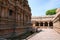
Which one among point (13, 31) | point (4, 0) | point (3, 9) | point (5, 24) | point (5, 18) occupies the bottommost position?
point (13, 31)

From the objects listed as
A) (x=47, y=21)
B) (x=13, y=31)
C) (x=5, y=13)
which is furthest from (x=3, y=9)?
(x=47, y=21)

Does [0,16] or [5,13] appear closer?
[0,16]

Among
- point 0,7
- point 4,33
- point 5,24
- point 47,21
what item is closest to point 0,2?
point 0,7

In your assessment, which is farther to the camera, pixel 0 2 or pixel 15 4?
pixel 15 4

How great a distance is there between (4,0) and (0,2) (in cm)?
76

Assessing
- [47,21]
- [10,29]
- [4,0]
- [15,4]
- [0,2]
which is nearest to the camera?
[0,2]

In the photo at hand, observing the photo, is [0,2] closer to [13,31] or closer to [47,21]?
[13,31]

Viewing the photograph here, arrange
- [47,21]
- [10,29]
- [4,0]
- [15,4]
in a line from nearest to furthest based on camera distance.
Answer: [4,0] → [10,29] → [15,4] → [47,21]

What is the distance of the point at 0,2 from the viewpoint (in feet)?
31.4

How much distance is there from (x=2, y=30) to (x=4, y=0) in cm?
318

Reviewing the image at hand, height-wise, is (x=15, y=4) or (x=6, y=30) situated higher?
(x=15, y=4)

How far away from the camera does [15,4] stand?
44.2 ft

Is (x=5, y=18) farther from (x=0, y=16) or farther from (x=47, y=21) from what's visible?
(x=47, y=21)

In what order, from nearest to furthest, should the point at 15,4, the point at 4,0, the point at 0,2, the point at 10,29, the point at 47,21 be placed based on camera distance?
1. the point at 0,2
2. the point at 4,0
3. the point at 10,29
4. the point at 15,4
5. the point at 47,21
